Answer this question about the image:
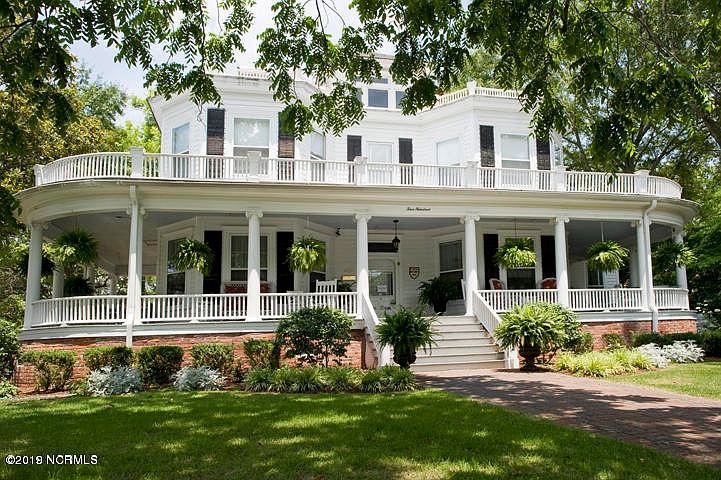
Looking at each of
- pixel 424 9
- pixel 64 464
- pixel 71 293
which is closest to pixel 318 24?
pixel 424 9

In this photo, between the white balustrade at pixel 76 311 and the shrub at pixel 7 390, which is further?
the white balustrade at pixel 76 311

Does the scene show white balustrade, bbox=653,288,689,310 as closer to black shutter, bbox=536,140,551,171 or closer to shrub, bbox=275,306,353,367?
black shutter, bbox=536,140,551,171

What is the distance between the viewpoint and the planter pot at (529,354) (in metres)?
13.4

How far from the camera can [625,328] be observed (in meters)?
16.8

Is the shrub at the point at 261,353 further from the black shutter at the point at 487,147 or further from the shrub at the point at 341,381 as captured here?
the black shutter at the point at 487,147

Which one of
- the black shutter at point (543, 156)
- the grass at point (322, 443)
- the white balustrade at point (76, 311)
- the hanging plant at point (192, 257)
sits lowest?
the grass at point (322, 443)

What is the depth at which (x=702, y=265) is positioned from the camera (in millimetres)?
20938

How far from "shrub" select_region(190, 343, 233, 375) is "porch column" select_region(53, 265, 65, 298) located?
18.8 feet

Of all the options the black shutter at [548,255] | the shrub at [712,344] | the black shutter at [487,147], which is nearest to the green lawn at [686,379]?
the shrub at [712,344]

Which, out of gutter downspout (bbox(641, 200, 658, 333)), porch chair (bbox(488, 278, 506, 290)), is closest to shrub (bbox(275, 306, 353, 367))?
porch chair (bbox(488, 278, 506, 290))

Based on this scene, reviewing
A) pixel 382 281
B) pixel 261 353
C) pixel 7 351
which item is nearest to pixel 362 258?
pixel 261 353

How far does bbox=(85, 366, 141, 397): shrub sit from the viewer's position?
11094 mm

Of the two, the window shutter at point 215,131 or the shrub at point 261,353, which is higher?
the window shutter at point 215,131

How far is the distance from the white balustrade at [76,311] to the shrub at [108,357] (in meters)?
1.48
